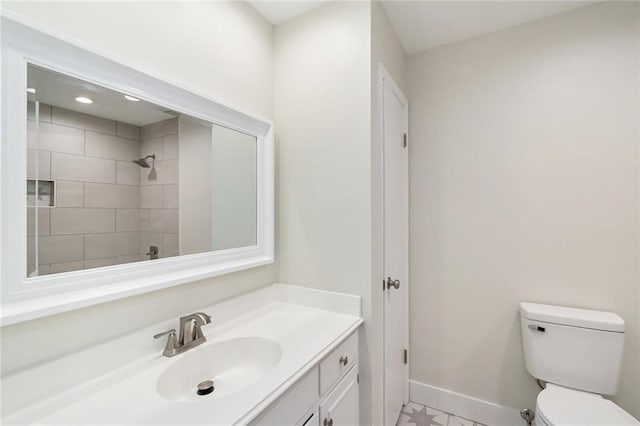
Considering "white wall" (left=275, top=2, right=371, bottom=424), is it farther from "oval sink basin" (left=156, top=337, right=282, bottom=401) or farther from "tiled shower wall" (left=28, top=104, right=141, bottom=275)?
"tiled shower wall" (left=28, top=104, right=141, bottom=275)

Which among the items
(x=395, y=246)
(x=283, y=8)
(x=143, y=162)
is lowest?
(x=395, y=246)

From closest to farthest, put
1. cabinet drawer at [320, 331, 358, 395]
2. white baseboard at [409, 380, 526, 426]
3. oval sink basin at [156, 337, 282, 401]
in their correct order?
oval sink basin at [156, 337, 282, 401] → cabinet drawer at [320, 331, 358, 395] → white baseboard at [409, 380, 526, 426]

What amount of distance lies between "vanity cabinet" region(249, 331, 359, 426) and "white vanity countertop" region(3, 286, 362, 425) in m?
0.05

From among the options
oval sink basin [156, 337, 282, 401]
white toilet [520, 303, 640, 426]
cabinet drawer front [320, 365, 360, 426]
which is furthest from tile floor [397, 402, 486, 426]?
oval sink basin [156, 337, 282, 401]

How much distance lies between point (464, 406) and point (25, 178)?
98.7 inches

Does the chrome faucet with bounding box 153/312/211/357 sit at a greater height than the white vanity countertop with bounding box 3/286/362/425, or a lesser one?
greater

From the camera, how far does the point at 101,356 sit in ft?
2.87

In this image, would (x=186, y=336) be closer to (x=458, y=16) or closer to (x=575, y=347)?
(x=575, y=347)

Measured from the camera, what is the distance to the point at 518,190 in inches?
67.2

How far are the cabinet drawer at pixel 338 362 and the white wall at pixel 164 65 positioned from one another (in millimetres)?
568

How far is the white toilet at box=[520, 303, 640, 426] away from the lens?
128cm

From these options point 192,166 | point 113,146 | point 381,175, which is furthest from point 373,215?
point 113,146

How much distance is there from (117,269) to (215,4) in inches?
48.6

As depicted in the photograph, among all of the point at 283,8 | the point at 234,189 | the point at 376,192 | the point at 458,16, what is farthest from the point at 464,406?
the point at 283,8
